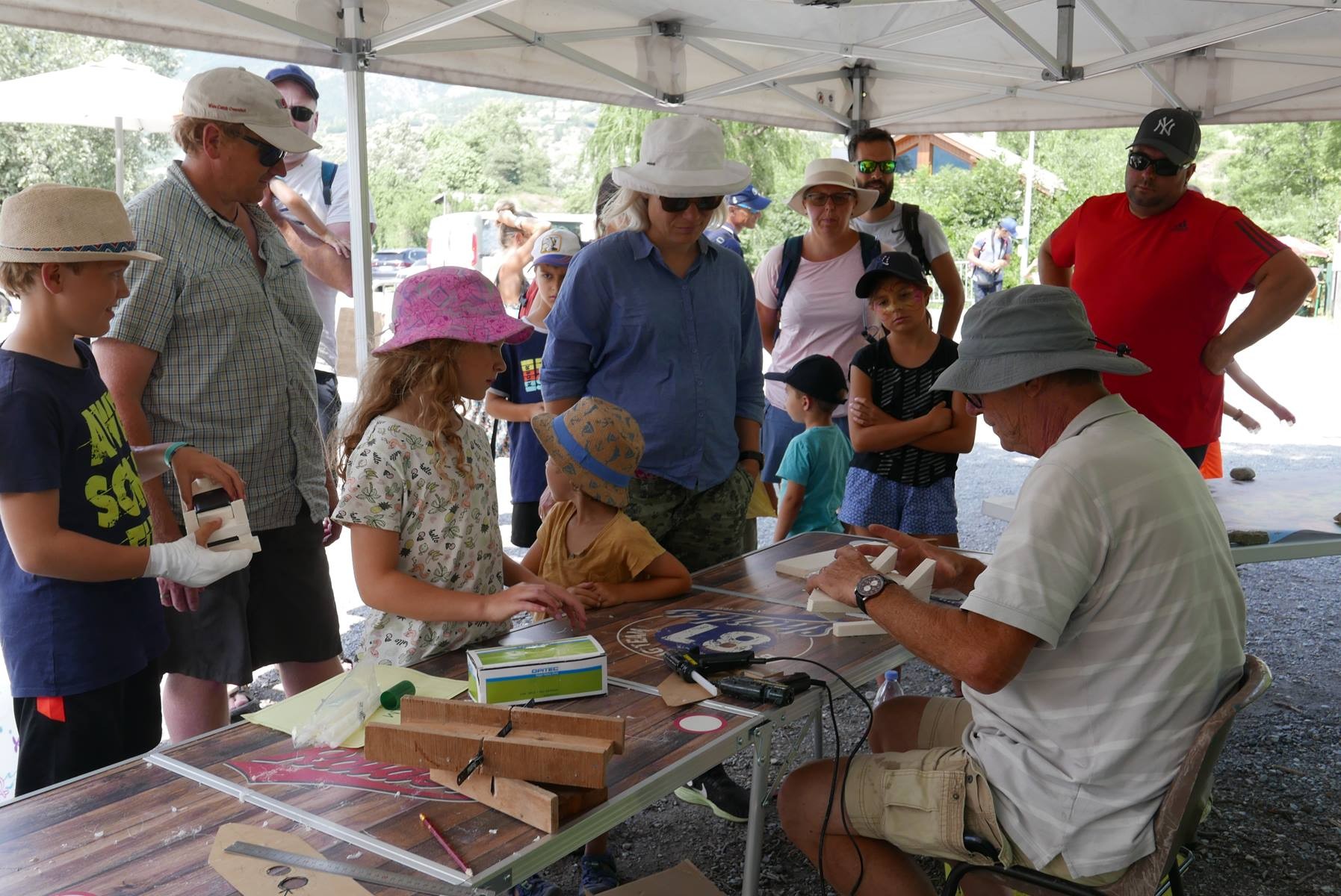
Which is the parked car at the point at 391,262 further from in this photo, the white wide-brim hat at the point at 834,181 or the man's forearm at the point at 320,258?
the white wide-brim hat at the point at 834,181

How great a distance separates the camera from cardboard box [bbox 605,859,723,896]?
7.29 feet

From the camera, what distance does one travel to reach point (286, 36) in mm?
4324

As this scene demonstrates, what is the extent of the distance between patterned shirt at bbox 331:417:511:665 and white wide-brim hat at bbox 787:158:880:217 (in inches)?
95.6

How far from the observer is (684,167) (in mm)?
2988

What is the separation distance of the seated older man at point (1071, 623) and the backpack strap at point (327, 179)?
374 cm

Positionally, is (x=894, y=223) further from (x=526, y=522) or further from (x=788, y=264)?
(x=526, y=522)

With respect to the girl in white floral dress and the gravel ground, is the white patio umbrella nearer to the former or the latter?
the gravel ground

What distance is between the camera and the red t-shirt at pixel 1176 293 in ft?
11.7

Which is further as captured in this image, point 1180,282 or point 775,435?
point 775,435

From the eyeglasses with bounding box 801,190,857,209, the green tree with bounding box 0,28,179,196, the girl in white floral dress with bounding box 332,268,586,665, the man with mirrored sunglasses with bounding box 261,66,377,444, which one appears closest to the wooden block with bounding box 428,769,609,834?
the girl in white floral dress with bounding box 332,268,586,665

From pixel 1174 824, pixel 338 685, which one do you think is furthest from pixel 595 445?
pixel 1174 824

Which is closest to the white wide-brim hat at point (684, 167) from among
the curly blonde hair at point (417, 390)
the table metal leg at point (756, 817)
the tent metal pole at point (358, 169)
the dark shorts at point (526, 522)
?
the curly blonde hair at point (417, 390)

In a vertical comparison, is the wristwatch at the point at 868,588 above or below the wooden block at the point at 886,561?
above

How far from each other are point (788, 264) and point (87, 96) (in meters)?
4.97
